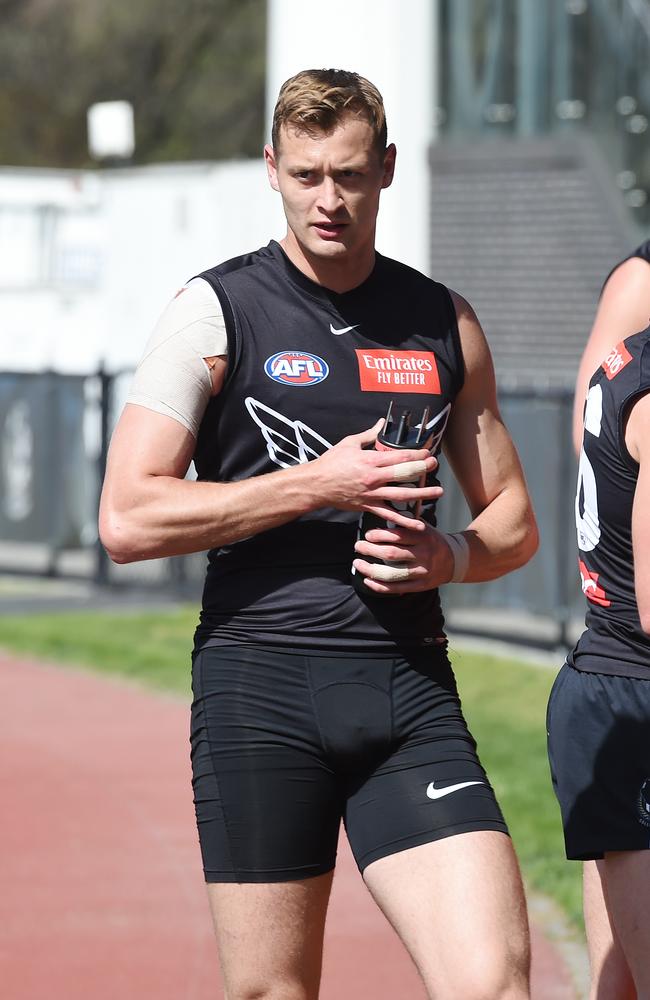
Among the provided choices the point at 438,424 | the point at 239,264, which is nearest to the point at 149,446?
the point at 239,264

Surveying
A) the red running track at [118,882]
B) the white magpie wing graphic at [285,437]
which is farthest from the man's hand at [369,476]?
the red running track at [118,882]

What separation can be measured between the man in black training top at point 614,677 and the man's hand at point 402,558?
29 cm

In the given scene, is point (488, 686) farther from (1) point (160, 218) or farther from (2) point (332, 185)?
(1) point (160, 218)

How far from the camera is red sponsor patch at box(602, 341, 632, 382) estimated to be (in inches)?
126

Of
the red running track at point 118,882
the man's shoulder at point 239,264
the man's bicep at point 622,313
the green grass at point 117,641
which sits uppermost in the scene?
the man's shoulder at point 239,264

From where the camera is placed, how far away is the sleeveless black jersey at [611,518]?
124 inches

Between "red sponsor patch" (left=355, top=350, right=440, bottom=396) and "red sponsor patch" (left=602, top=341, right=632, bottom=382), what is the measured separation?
1.24ft

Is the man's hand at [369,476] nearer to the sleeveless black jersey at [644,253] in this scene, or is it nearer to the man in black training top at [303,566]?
the man in black training top at [303,566]

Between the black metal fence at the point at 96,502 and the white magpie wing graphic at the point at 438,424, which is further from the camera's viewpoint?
the black metal fence at the point at 96,502

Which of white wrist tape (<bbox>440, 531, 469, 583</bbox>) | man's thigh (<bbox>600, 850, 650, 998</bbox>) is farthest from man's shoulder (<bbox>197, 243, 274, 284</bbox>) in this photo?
man's thigh (<bbox>600, 850, 650, 998</bbox>)

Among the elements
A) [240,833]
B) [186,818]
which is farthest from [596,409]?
[186,818]

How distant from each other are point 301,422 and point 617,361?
626mm

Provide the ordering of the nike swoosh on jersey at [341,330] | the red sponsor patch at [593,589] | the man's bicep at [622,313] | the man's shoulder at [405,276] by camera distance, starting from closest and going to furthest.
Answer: the red sponsor patch at [593,589] < the nike swoosh on jersey at [341,330] < the man's shoulder at [405,276] < the man's bicep at [622,313]

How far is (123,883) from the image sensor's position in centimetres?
681
